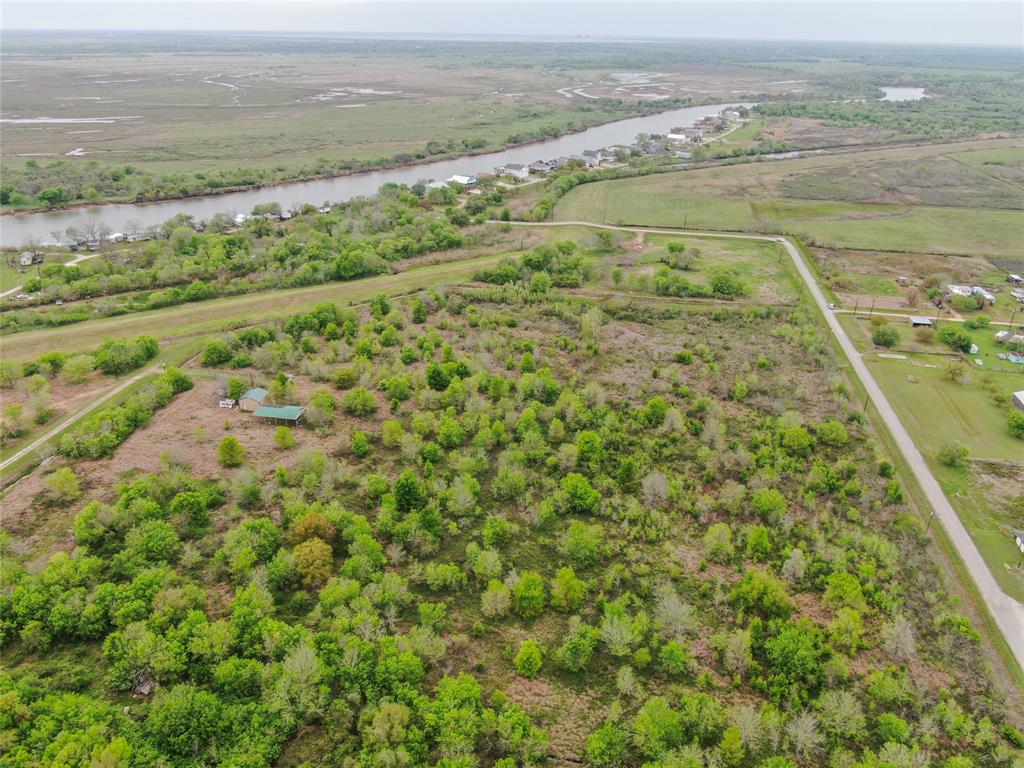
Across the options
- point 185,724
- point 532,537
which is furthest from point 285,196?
point 185,724

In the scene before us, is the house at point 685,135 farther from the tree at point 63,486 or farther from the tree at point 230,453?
the tree at point 63,486

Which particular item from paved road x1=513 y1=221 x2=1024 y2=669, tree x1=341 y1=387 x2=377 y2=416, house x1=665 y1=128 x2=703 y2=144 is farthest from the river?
paved road x1=513 y1=221 x2=1024 y2=669

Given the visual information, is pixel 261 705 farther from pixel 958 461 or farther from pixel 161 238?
pixel 161 238

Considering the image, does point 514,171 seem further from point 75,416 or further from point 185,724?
point 185,724

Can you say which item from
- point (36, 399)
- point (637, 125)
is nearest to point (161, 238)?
point (36, 399)

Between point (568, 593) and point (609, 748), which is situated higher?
point (568, 593)

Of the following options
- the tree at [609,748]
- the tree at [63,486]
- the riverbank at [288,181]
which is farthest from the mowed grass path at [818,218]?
the tree at [609,748]
